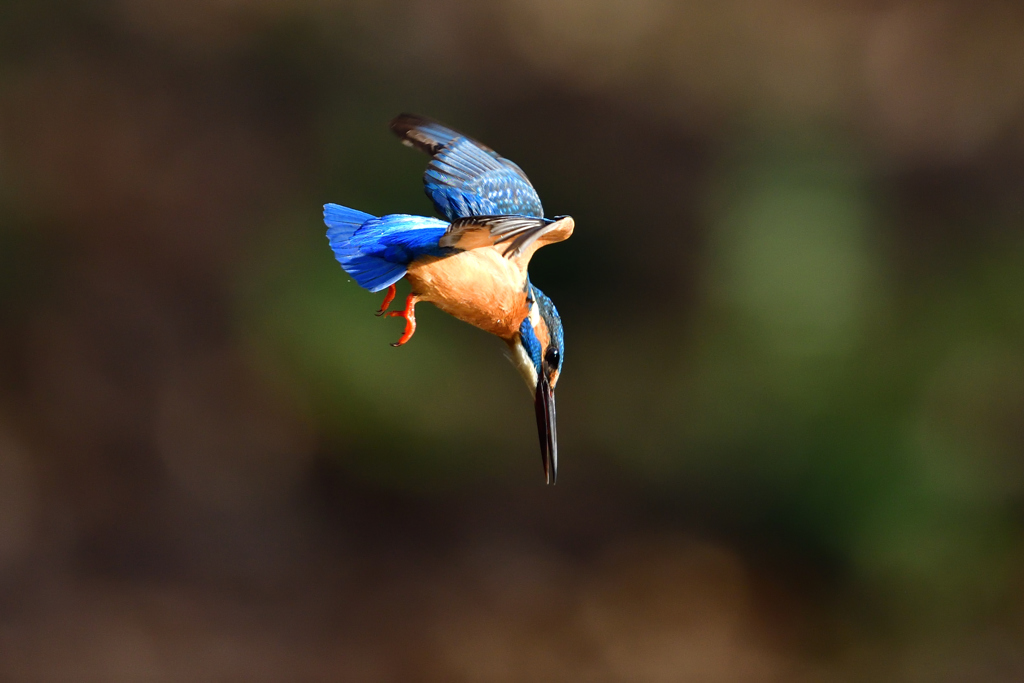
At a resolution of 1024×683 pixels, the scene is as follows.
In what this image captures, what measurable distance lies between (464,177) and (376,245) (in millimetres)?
452

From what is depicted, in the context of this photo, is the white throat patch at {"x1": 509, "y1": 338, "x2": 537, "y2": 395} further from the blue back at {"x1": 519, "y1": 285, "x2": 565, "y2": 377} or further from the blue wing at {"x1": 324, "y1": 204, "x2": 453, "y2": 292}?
the blue wing at {"x1": 324, "y1": 204, "x2": 453, "y2": 292}

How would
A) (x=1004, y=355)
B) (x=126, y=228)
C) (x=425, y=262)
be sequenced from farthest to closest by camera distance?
(x=126, y=228)
(x=1004, y=355)
(x=425, y=262)

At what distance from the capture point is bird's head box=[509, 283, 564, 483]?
1.33m

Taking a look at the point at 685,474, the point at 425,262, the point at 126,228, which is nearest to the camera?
the point at 425,262

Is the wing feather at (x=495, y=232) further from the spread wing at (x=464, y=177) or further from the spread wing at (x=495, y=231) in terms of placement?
the spread wing at (x=464, y=177)

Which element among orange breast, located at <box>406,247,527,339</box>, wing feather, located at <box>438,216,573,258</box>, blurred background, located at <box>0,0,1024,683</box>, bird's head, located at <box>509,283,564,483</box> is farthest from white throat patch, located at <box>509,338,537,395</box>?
blurred background, located at <box>0,0,1024,683</box>

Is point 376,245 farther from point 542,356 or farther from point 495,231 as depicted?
point 542,356

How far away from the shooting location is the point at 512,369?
409 centimetres

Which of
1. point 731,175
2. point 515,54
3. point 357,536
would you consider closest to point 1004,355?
point 731,175

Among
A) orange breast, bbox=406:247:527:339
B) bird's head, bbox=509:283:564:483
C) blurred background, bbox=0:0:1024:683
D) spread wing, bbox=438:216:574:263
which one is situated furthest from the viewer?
blurred background, bbox=0:0:1024:683

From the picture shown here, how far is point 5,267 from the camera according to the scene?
4.38m

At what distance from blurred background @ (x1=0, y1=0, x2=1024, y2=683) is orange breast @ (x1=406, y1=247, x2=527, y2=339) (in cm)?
280

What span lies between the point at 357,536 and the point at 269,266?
1.45 meters

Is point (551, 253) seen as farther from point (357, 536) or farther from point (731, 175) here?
point (357, 536)
